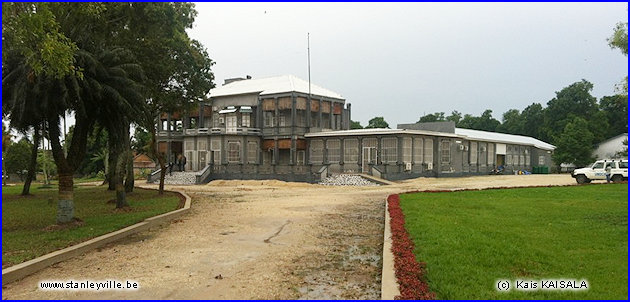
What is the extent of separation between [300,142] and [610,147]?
37.2m

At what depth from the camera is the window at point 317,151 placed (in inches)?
1762

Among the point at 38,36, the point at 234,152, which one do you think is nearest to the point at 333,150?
the point at 234,152

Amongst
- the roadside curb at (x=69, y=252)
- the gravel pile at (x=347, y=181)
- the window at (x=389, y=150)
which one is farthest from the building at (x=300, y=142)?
the roadside curb at (x=69, y=252)

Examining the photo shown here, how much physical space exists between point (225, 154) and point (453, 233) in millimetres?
37062

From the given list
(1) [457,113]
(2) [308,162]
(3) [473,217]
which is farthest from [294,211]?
(1) [457,113]

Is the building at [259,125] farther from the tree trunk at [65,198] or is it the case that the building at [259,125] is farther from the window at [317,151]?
the tree trunk at [65,198]

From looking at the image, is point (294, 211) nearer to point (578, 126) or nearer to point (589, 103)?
point (578, 126)

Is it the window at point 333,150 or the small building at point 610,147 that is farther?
the small building at point 610,147

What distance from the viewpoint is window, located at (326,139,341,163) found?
143 feet

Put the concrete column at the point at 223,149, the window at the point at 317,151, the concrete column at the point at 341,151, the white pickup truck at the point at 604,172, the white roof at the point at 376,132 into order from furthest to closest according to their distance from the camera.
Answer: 1. the concrete column at the point at 223,149
2. the window at the point at 317,151
3. the concrete column at the point at 341,151
4. the white roof at the point at 376,132
5. the white pickup truck at the point at 604,172

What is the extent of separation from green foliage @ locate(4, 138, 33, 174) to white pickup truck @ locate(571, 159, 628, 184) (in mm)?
52454

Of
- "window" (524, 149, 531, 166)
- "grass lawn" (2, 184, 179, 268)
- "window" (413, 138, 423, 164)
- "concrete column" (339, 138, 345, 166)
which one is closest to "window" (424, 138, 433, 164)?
"window" (413, 138, 423, 164)

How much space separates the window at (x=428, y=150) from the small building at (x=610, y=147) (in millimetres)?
27110
